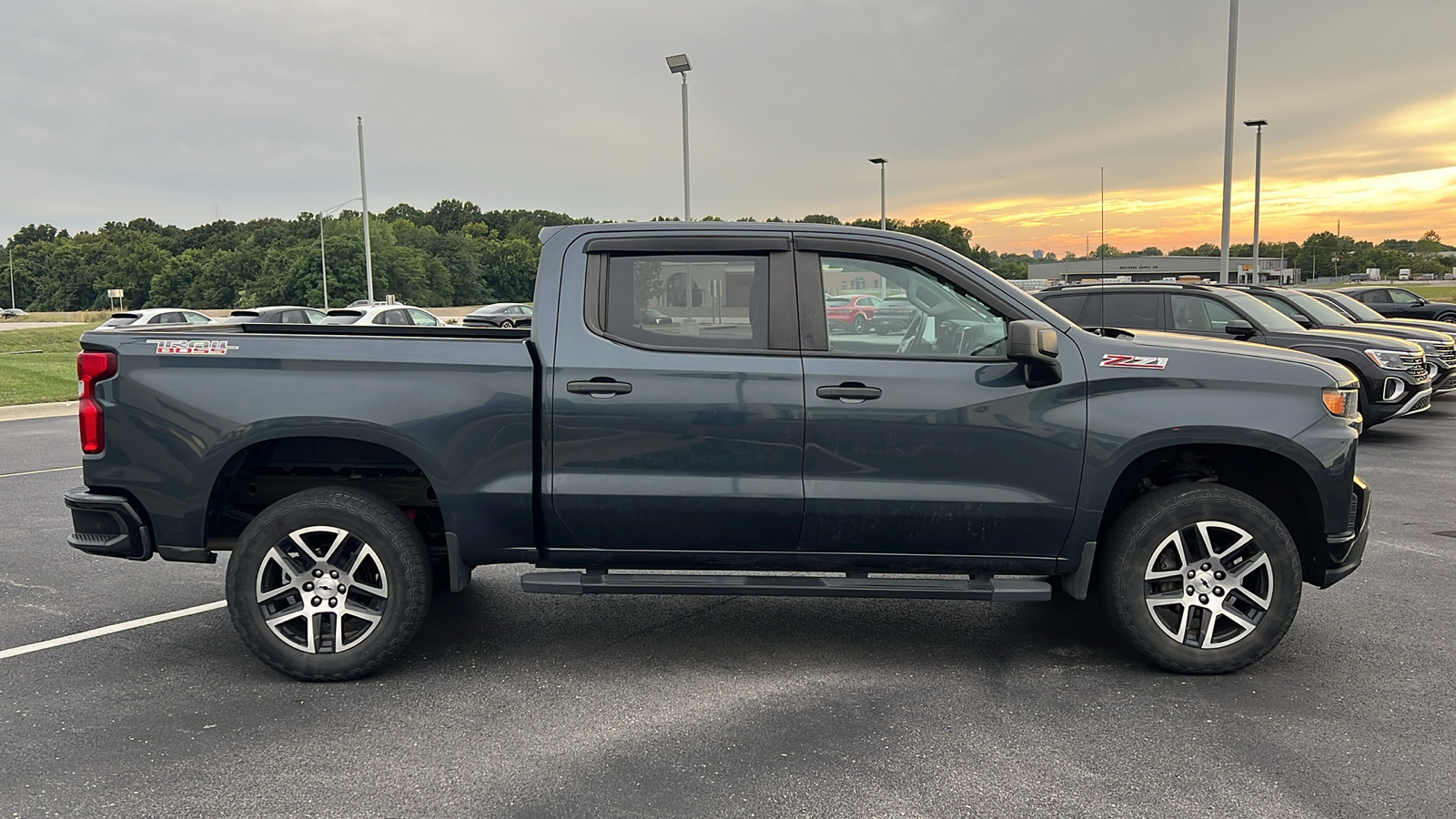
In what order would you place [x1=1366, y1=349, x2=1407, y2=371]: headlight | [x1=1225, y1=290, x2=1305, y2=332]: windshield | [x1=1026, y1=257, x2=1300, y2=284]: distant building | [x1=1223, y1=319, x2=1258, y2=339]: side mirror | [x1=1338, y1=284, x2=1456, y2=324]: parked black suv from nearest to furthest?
[x1=1223, y1=319, x2=1258, y2=339]: side mirror
[x1=1366, y1=349, x2=1407, y2=371]: headlight
[x1=1225, y1=290, x2=1305, y2=332]: windshield
[x1=1338, y1=284, x2=1456, y2=324]: parked black suv
[x1=1026, y1=257, x2=1300, y2=284]: distant building

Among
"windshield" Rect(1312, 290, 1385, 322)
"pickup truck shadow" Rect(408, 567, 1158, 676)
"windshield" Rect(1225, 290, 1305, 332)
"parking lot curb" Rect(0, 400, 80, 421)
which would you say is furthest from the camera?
"parking lot curb" Rect(0, 400, 80, 421)

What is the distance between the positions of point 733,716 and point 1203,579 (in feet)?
6.91

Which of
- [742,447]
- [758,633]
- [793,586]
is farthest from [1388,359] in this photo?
[742,447]

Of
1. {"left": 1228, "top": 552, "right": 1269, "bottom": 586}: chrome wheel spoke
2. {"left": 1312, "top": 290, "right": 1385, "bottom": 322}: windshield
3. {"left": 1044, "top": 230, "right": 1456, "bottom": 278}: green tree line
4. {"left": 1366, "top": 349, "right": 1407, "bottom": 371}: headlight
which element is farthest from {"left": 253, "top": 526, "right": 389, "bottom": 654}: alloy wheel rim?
{"left": 1044, "top": 230, "right": 1456, "bottom": 278}: green tree line

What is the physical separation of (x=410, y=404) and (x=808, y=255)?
6.02 feet

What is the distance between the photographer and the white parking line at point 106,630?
15.3 ft

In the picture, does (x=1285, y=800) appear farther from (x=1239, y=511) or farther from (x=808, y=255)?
(x=808, y=255)

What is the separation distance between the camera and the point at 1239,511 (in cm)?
416

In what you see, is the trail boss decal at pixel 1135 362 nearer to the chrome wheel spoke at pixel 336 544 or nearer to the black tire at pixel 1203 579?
the black tire at pixel 1203 579

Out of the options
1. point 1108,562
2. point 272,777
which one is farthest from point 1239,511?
point 272,777

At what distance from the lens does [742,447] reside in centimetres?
413

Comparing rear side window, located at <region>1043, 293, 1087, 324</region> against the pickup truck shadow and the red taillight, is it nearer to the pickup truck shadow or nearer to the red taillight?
the pickup truck shadow

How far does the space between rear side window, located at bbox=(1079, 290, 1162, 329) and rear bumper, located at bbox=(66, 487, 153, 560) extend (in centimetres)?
978

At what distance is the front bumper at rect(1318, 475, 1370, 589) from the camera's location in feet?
14.0
